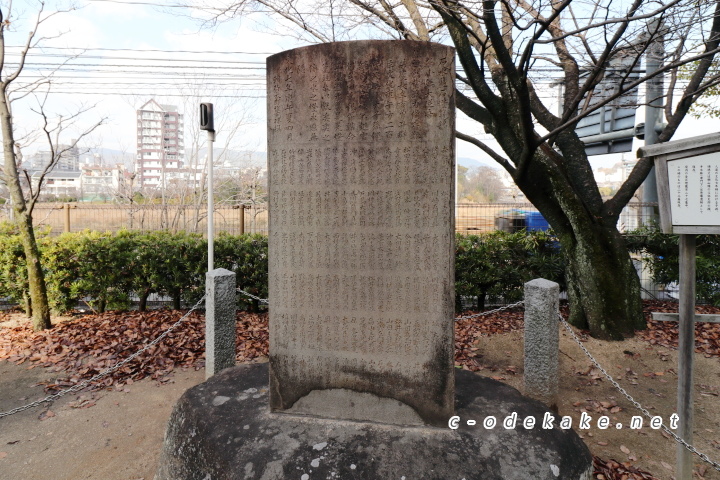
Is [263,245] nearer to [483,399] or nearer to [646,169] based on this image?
[483,399]

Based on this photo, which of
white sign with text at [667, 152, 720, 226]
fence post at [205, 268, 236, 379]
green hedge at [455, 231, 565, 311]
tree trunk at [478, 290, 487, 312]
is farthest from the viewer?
tree trunk at [478, 290, 487, 312]

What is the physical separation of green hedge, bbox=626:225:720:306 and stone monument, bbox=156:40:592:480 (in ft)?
22.7

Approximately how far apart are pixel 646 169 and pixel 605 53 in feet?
10.1

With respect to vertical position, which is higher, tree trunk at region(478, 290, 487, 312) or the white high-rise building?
the white high-rise building

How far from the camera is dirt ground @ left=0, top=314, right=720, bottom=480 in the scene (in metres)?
3.82

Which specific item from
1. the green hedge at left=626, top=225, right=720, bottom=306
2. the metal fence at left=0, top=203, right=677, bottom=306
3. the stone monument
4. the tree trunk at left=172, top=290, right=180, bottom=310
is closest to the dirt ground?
the stone monument

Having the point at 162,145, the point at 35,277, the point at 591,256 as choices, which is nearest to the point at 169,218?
the point at 162,145

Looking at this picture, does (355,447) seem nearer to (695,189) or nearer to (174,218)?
(695,189)

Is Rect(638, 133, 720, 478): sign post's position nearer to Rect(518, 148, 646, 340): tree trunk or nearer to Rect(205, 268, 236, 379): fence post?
Rect(518, 148, 646, 340): tree trunk

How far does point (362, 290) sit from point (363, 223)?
17.6 inches

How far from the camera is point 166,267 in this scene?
7.68 m

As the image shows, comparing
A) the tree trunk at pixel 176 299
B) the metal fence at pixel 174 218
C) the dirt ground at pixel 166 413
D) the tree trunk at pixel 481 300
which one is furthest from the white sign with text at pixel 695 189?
the metal fence at pixel 174 218

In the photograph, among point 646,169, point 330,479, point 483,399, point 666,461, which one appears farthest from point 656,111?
point 330,479

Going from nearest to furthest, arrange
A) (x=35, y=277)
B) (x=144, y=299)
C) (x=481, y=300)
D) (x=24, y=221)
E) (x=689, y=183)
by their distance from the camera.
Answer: (x=689, y=183) → (x=24, y=221) → (x=35, y=277) → (x=144, y=299) → (x=481, y=300)
